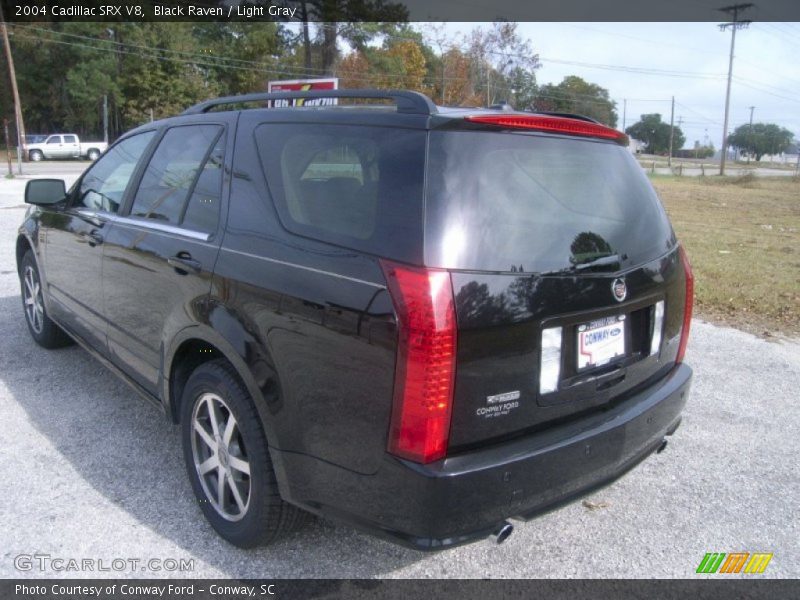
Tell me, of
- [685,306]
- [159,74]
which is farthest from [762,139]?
[685,306]

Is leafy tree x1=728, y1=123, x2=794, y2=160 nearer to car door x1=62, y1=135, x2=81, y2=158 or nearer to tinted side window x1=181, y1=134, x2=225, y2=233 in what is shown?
car door x1=62, y1=135, x2=81, y2=158

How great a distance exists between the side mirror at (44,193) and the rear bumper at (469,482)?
3.01m

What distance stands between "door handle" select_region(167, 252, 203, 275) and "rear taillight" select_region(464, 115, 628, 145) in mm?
1360

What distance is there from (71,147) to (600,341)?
46136 mm

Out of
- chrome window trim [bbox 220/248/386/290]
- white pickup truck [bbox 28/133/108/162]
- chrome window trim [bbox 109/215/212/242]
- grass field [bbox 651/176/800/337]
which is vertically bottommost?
grass field [bbox 651/176/800/337]

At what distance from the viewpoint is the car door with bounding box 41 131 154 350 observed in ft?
12.5

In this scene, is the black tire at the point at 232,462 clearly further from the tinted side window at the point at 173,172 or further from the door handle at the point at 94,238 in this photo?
the door handle at the point at 94,238

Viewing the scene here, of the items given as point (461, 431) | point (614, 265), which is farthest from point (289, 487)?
point (614, 265)

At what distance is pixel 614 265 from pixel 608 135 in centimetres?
69

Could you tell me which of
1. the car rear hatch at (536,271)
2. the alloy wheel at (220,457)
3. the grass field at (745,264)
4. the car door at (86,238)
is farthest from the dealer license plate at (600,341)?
the grass field at (745,264)

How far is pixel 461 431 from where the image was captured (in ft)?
6.86

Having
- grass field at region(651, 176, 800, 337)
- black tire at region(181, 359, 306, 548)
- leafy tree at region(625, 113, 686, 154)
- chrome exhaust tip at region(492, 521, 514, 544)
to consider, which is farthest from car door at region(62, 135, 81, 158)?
leafy tree at region(625, 113, 686, 154)

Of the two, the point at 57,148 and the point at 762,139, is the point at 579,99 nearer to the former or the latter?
the point at 762,139

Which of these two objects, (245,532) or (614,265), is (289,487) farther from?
(614,265)
